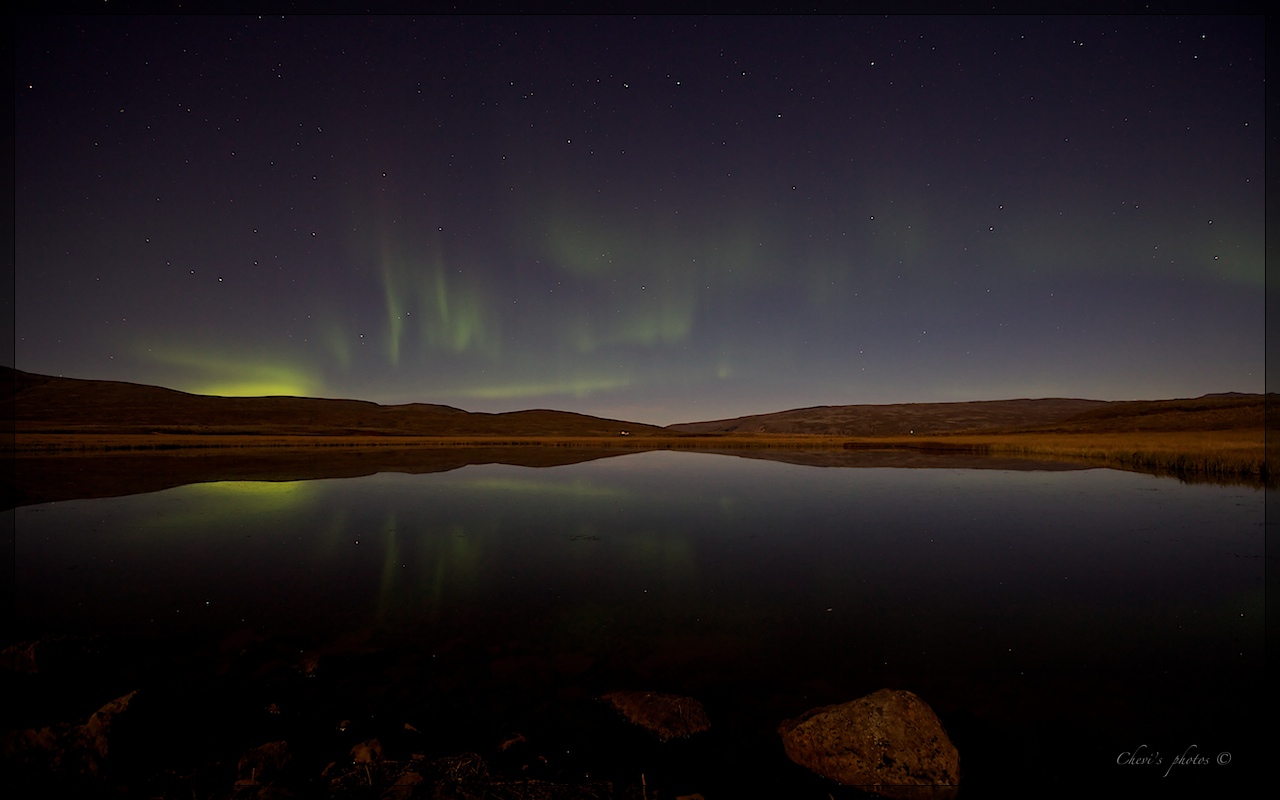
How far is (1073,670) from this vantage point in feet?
23.4

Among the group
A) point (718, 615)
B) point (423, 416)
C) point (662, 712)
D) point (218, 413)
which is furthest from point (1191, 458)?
point (218, 413)

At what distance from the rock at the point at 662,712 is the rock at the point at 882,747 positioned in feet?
3.16

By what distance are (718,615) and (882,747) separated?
430cm

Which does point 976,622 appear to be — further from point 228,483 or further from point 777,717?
point 228,483

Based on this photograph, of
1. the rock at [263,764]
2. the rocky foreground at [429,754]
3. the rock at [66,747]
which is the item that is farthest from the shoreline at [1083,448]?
the rock at [66,747]

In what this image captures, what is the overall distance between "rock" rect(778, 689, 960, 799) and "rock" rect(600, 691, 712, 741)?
0.96 m

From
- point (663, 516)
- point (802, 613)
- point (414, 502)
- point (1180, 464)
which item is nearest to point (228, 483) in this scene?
point (414, 502)

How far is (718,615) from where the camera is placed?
9.23 meters

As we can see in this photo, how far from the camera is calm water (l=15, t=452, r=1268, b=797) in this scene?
5816 mm

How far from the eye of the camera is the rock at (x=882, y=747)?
4895 millimetres

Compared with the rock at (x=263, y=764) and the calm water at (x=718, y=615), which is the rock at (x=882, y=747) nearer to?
the calm water at (x=718, y=615)

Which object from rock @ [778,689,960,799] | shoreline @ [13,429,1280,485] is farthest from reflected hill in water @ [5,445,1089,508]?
rock @ [778,689,960,799]

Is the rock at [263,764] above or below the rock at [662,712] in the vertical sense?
above

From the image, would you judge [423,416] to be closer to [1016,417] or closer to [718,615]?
[718,615]
